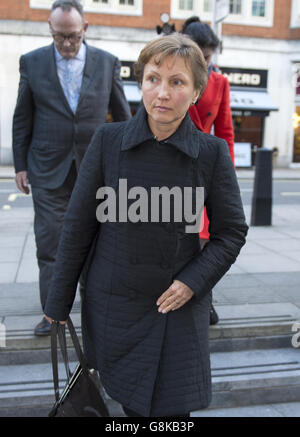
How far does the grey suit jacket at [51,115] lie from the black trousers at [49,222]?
2.6 inches

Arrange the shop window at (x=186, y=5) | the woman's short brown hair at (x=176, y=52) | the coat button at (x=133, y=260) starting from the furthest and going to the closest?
the shop window at (x=186, y=5) → the coat button at (x=133, y=260) → the woman's short brown hair at (x=176, y=52)

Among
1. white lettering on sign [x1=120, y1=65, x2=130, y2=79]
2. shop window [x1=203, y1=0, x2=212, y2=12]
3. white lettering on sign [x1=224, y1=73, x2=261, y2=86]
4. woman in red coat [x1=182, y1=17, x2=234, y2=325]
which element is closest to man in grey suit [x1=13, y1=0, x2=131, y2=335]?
woman in red coat [x1=182, y1=17, x2=234, y2=325]

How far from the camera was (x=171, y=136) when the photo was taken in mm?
1764

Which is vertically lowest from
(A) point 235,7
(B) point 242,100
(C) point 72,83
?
(C) point 72,83

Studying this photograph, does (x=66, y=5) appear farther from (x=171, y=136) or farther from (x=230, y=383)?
(x=230, y=383)

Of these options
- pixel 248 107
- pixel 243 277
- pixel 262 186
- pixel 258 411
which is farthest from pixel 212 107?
pixel 248 107

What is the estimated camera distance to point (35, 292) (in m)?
4.07

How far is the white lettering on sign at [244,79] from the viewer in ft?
65.2

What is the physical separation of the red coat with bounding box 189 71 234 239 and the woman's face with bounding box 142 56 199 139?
4.36 ft

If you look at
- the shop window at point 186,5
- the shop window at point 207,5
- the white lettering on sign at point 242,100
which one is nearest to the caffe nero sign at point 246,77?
the white lettering on sign at point 242,100

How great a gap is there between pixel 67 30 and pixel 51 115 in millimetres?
515

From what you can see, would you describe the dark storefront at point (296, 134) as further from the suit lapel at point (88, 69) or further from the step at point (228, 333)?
the suit lapel at point (88, 69)

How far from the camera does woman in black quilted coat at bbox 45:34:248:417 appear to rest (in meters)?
1.75
